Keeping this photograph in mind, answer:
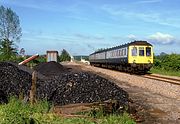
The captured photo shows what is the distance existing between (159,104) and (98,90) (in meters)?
3.06

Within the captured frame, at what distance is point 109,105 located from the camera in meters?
12.0

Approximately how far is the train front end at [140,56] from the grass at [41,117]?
26.2 metres

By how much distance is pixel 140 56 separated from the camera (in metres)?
38.5

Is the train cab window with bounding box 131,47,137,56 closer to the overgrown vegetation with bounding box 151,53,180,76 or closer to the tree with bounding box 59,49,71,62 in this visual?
the overgrown vegetation with bounding box 151,53,180,76

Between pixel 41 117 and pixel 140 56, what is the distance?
2840 centimetres

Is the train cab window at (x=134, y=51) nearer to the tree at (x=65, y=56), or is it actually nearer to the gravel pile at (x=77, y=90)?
the gravel pile at (x=77, y=90)

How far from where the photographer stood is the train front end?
125 ft

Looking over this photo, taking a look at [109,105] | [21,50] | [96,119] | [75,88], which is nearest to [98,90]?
[75,88]

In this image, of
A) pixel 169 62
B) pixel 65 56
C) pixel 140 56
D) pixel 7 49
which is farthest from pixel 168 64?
A: pixel 65 56

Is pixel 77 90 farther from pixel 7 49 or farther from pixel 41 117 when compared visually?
pixel 7 49

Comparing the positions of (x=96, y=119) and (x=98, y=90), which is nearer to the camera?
(x=96, y=119)

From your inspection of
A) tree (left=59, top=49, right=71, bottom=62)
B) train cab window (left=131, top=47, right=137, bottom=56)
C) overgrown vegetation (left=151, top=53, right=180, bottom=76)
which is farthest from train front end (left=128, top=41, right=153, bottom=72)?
tree (left=59, top=49, right=71, bottom=62)

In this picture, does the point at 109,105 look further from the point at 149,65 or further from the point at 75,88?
the point at 149,65

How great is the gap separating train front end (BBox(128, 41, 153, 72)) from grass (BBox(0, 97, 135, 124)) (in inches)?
1031
